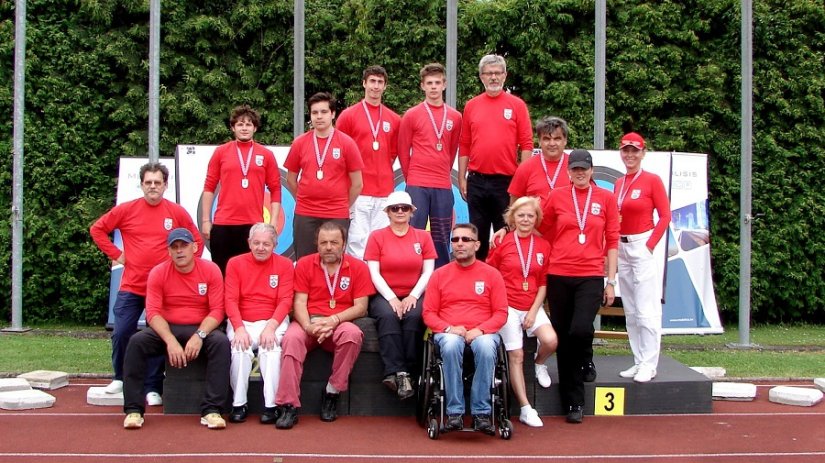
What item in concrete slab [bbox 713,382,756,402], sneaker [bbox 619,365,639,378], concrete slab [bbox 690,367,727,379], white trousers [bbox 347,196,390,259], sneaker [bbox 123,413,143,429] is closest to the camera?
sneaker [bbox 123,413,143,429]

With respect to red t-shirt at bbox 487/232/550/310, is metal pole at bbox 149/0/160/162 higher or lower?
higher

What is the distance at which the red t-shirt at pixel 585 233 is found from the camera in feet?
18.2

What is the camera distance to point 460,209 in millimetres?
8844

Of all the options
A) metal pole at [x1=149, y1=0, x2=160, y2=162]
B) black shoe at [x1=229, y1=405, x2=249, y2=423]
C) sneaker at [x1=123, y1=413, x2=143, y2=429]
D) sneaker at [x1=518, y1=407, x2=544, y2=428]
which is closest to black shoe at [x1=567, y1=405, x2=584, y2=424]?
sneaker at [x1=518, y1=407, x2=544, y2=428]

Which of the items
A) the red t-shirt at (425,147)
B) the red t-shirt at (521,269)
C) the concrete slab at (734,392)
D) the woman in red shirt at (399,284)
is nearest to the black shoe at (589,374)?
the red t-shirt at (521,269)

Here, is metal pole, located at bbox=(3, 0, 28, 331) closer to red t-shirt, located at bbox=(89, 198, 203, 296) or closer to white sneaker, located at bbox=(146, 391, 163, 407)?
red t-shirt, located at bbox=(89, 198, 203, 296)

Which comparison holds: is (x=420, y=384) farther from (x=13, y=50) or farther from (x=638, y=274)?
(x=13, y=50)

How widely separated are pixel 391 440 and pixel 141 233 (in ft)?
7.18

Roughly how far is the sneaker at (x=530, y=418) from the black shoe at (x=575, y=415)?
0.63 feet

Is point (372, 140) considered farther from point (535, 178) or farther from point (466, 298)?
point (466, 298)

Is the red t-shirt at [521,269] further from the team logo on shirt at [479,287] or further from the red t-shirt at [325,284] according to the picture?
the red t-shirt at [325,284]

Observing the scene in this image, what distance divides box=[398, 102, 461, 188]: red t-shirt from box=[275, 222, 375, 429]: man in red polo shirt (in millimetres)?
853

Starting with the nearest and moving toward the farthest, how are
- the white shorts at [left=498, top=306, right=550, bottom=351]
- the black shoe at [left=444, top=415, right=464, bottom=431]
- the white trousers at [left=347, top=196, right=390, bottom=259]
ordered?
the black shoe at [left=444, top=415, right=464, bottom=431] → the white shorts at [left=498, top=306, right=550, bottom=351] → the white trousers at [left=347, top=196, right=390, bottom=259]

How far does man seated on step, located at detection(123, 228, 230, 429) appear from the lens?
5.33 metres
